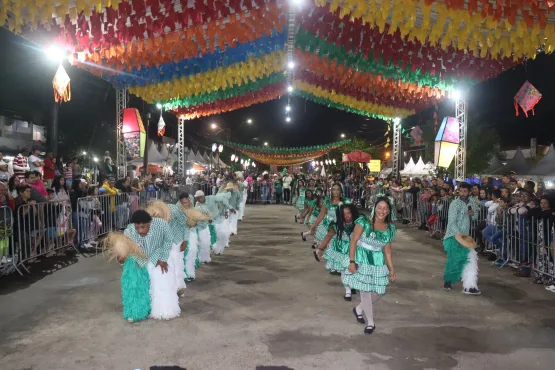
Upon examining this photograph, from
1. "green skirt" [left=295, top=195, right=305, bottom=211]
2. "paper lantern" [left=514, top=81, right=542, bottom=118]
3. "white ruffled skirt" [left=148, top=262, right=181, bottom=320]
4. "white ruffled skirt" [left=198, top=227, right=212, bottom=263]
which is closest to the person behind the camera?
"white ruffled skirt" [left=148, top=262, right=181, bottom=320]

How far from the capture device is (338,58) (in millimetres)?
12992

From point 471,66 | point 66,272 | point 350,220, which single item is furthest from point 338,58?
point 66,272

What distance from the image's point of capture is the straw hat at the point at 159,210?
5852mm

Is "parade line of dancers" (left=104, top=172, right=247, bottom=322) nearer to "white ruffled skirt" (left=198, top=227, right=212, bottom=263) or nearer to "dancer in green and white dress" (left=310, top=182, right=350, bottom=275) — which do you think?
"white ruffled skirt" (left=198, top=227, right=212, bottom=263)

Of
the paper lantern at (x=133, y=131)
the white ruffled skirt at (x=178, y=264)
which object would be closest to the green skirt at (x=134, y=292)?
the white ruffled skirt at (x=178, y=264)

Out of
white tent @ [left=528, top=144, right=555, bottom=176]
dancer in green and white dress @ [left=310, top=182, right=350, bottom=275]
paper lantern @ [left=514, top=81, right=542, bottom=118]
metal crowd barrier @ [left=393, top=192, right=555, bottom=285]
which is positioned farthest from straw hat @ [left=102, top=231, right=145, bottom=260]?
white tent @ [left=528, top=144, right=555, bottom=176]

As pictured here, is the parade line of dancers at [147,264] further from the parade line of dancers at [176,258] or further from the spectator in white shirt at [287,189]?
the spectator in white shirt at [287,189]

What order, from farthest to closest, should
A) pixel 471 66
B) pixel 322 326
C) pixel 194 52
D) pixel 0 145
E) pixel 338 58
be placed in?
pixel 0 145 < pixel 338 58 < pixel 471 66 < pixel 194 52 < pixel 322 326

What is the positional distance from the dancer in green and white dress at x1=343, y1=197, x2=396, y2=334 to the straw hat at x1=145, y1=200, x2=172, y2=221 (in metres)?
2.42

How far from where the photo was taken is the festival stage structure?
750 cm

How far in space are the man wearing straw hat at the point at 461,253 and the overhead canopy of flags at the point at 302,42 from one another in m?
3.08

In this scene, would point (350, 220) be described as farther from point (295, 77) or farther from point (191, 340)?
point (295, 77)

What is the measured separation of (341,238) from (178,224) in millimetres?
2438

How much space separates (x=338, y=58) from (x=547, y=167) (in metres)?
13.1
